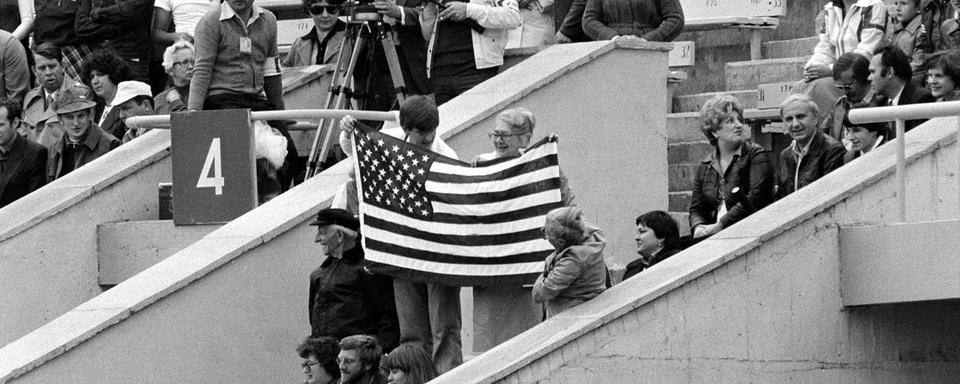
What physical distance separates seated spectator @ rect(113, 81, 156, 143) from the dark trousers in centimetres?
196

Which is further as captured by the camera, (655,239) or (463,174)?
(655,239)

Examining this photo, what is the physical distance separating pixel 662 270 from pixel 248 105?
12.9 ft

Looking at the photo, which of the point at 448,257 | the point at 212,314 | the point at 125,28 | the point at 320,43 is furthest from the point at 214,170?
the point at 125,28

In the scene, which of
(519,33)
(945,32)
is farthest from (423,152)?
(519,33)

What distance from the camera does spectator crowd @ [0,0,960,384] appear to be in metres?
10.4

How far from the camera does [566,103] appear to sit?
42.7 feet

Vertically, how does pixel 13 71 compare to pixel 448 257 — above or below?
above

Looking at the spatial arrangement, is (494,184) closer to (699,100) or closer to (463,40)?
(463,40)

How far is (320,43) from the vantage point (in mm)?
15492

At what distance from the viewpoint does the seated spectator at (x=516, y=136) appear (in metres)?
10.5

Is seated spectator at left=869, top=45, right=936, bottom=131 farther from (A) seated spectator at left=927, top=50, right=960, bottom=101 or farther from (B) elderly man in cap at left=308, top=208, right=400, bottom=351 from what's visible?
(B) elderly man in cap at left=308, top=208, right=400, bottom=351

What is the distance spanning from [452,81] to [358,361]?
405 centimetres

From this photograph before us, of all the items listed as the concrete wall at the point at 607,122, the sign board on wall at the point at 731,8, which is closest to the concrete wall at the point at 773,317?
the concrete wall at the point at 607,122

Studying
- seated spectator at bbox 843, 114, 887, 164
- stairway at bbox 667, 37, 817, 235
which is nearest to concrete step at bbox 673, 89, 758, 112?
stairway at bbox 667, 37, 817, 235
